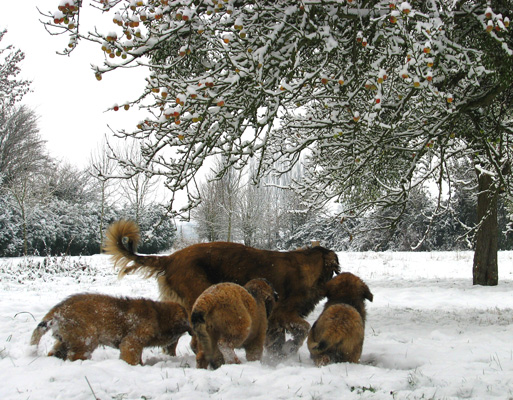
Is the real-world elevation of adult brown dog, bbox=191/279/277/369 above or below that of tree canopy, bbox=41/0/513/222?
below

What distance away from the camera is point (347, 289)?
4.64 meters

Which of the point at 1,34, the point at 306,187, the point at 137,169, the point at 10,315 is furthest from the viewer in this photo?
the point at 1,34

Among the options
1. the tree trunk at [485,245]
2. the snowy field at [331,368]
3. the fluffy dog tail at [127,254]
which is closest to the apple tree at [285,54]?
the fluffy dog tail at [127,254]

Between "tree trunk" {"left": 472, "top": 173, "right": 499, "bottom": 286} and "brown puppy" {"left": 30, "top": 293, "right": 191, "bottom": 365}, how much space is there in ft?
28.8

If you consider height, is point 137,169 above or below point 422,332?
above

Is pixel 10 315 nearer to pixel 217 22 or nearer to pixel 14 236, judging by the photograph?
pixel 217 22

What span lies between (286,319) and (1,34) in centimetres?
2424

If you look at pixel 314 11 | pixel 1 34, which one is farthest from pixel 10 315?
pixel 1 34

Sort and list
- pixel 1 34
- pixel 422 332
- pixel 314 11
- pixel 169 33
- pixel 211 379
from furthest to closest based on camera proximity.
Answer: pixel 1 34 → pixel 422 332 → pixel 314 11 → pixel 169 33 → pixel 211 379

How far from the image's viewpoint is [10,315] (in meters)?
6.23

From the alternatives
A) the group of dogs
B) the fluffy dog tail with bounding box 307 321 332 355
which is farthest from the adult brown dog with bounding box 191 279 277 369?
the fluffy dog tail with bounding box 307 321 332 355

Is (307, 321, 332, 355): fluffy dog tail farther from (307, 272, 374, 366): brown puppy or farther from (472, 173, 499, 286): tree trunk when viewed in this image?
(472, 173, 499, 286): tree trunk

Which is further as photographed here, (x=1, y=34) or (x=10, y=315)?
(x=1, y=34)

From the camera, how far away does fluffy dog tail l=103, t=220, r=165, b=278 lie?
4.71 meters
